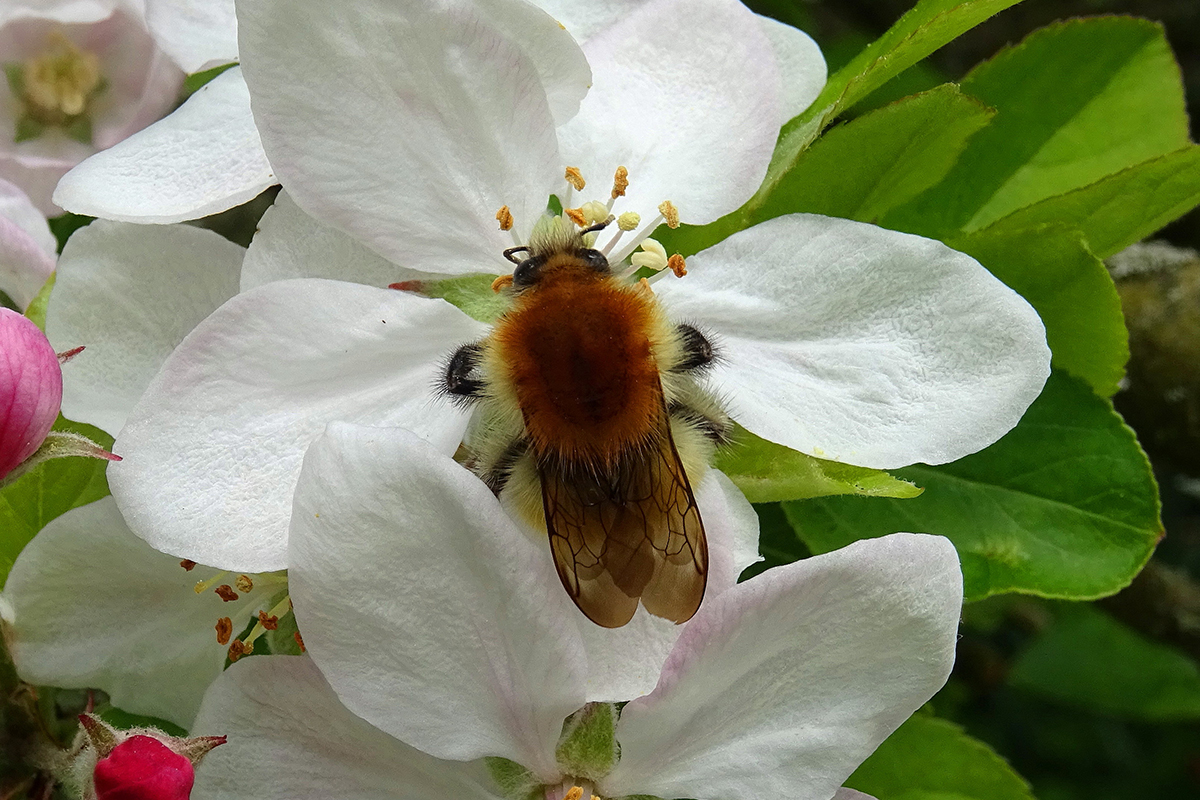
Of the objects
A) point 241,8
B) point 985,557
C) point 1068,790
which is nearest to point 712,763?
point 985,557

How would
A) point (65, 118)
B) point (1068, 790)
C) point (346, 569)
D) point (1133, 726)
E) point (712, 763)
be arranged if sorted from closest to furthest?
1. point (346, 569)
2. point (712, 763)
3. point (65, 118)
4. point (1068, 790)
5. point (1133, 726)

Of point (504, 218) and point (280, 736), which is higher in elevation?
point (504, 218)

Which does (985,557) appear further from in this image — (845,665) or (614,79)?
(614,79)

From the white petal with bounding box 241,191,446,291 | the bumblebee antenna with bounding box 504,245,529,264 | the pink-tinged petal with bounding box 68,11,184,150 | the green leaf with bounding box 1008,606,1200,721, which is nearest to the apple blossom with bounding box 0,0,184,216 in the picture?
the pink-tinged petal with bounding box 68,11,184,150

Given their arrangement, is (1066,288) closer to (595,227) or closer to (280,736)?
(595,227)

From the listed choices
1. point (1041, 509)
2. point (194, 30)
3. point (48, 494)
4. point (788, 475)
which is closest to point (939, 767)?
point (1041, 509)

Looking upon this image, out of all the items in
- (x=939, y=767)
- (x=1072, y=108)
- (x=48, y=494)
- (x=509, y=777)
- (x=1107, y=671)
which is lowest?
(x=1107, y=671)
